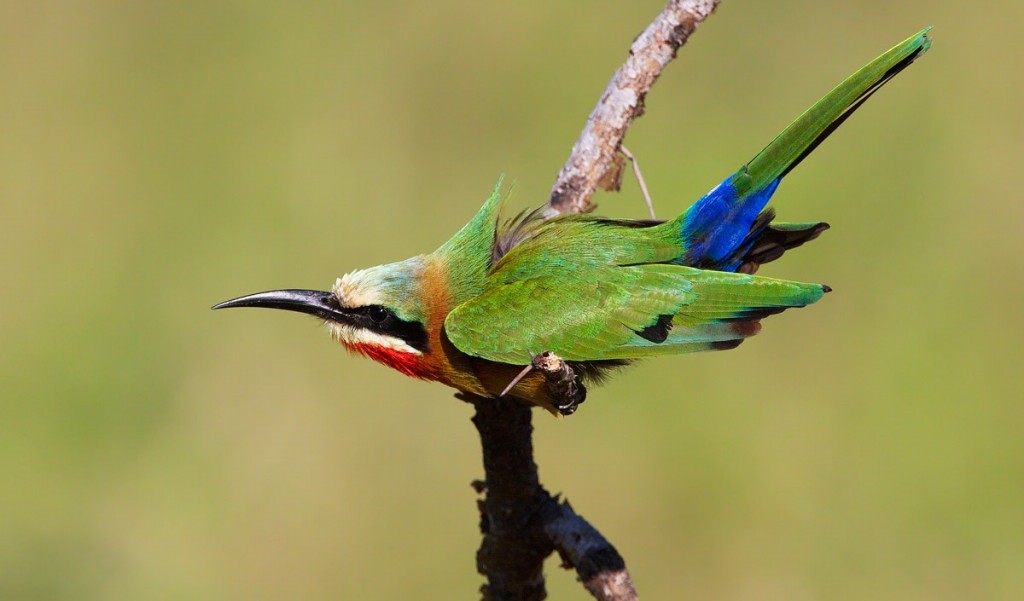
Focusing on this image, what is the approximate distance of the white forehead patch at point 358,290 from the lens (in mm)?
3365

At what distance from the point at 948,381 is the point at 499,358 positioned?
245cm

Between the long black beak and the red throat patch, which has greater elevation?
the long black beak

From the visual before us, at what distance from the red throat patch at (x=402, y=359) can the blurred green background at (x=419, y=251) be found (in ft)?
4.07

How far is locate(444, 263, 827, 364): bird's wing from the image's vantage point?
10.4 ft

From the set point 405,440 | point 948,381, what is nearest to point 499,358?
point 405,440

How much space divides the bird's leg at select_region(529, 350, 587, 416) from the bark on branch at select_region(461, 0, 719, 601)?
0.20 m

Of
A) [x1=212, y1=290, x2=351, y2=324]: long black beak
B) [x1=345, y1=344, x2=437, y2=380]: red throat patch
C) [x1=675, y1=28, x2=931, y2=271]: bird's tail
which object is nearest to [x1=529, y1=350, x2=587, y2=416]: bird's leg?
[x1=345, y1=344, x2=437, y2=380]: red throat patch

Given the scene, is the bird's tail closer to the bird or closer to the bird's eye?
the bird

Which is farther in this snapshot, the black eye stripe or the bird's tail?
the black eye stripe

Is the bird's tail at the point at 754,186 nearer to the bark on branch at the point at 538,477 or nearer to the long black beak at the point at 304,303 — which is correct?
the bark on branch at the point at 538,477

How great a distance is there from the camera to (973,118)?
5.41 metres

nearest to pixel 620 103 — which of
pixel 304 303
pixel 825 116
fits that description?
pixel 825 116

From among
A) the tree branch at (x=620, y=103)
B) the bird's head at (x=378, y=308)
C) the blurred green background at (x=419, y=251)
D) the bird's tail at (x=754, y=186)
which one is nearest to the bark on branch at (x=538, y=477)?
the tree branch at (x=620, y=103)

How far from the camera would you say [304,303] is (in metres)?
3.44
